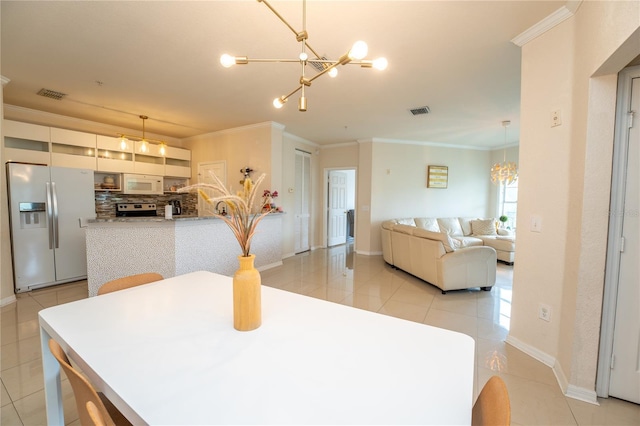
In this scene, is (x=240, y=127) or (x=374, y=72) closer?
(x=374, y=72)

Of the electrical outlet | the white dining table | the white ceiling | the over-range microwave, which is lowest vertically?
the electrical outlet

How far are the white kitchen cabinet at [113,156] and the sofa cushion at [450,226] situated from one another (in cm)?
653

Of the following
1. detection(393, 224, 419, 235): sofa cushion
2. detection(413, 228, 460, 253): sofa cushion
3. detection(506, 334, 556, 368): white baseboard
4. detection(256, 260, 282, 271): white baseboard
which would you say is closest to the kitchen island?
detection(256, 260, 282, 271): white baseboard

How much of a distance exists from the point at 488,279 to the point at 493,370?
1.98 meters

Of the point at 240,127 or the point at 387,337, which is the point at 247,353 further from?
the point at 240,127

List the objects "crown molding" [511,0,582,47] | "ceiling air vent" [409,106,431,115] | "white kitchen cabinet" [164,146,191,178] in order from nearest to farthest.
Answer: "crown molding" [511,0,582,47]
"ceiling air vent" [409,106,431,115]
"white kitchen cabinet" [164,146,191,178]

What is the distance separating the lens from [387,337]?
1.03m

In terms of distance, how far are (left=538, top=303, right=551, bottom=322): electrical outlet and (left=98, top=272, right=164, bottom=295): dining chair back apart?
2.90m

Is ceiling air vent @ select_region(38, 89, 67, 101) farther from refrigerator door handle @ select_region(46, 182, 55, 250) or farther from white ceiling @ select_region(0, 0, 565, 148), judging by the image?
refrigerator door handle @ select_region(46, 182, 55, 250)

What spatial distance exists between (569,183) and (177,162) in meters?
6.52

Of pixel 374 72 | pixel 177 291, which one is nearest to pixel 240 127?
pixel 374 72

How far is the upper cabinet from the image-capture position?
3.88m

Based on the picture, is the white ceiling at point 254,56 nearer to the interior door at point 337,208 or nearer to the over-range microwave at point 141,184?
the over-range microwave at point 141,184

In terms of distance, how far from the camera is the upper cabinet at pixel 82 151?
3880mm
